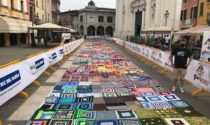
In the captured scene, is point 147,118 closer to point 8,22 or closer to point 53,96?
point 53,96

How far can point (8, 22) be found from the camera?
2334 cm

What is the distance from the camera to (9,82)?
20.7ft

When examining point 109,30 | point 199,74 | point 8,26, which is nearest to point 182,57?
point 199,74

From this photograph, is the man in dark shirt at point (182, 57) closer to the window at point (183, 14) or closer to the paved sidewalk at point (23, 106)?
the paved sidewalk at point (23, 106)

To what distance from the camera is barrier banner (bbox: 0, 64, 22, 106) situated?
592 cm

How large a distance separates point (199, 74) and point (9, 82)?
6.23 m

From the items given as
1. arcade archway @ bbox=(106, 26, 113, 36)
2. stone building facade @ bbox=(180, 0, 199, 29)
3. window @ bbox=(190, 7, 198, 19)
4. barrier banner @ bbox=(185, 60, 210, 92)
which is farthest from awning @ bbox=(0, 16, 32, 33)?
arcade archway @ bbox=(106, 26, 113, 36)

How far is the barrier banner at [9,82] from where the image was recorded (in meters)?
5.92

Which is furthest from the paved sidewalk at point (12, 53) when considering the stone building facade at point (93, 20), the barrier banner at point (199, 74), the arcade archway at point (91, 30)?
the arcade archway at point (91, 30)

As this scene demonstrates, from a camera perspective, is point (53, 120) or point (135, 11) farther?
point (135, 11)

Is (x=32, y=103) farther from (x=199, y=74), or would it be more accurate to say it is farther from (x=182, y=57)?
(x=199, y=74)

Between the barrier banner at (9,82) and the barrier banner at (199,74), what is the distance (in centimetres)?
605

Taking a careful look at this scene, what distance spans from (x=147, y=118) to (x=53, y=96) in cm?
323

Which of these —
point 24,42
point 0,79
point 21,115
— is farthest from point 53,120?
point 24,42
